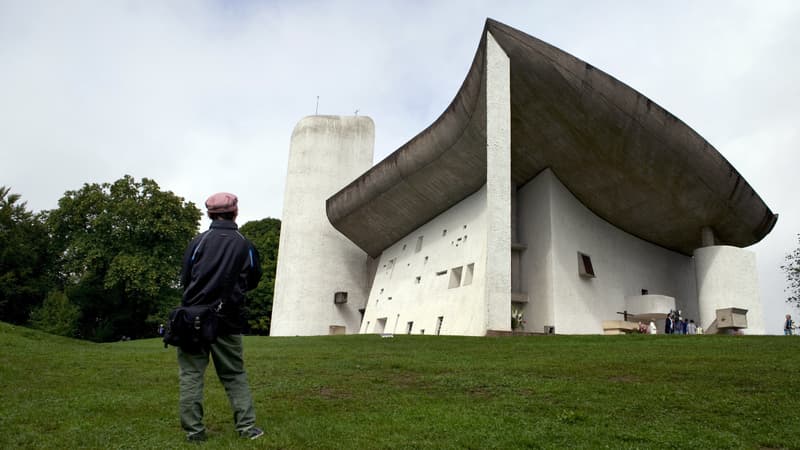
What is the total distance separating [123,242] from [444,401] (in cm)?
3747

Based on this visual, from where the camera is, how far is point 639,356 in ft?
37.8

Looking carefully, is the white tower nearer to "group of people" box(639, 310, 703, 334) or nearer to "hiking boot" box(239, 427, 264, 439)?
"group of people" box(639, 310, 703, 334)

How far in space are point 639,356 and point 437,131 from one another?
17.1 meters

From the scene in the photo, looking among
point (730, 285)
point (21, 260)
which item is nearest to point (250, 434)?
point (730, 285)

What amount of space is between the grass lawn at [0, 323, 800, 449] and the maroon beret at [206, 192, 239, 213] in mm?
1921

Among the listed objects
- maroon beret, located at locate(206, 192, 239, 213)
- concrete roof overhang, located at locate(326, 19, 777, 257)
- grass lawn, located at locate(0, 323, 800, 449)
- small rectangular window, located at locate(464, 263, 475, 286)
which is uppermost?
concrete roof overhang, located at locate(326, 19, 777, 257)

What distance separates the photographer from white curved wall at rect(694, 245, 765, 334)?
1084 inches

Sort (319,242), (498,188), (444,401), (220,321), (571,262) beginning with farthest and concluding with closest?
(319,242)
(571,262)
(498,188)
(444,401)
(220,321)

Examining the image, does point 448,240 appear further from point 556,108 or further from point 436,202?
point 556,108

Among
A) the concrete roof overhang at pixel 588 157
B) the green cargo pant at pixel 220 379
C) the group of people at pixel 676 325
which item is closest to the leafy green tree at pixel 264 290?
the concrete roof overhang at pixel 588 157

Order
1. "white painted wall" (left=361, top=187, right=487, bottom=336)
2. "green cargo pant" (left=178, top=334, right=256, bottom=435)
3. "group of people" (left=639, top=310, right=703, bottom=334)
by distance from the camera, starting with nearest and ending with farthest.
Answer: "green cargo pant" (left=178, top=334, right=256, bottom=435)
"white painted wall" (left=361, top=187, right=487, bottom=336)
"group of people" (left=639, top=310, right=703, bottom=334)

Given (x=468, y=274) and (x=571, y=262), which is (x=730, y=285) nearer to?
(x=571, y=262)

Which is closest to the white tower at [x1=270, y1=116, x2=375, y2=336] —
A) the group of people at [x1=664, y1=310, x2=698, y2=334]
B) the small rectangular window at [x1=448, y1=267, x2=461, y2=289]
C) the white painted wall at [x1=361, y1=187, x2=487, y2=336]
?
the white painted wall at [x1=361, y1=187, x2=487, y2=336]

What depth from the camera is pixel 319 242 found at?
40.6m
